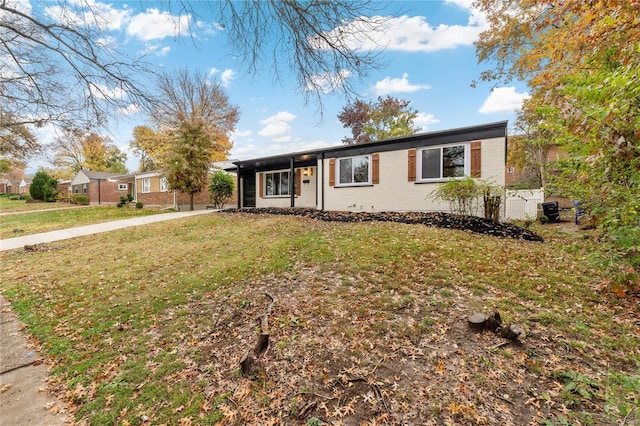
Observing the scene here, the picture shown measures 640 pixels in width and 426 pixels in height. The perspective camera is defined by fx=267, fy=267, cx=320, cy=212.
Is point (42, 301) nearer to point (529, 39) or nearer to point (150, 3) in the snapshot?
point (150, 3)

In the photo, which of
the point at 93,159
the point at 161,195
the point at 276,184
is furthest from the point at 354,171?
the point at 93,159

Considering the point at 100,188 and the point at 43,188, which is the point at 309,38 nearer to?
the point at 100,188

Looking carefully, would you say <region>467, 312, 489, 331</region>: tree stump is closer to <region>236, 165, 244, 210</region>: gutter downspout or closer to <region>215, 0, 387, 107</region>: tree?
<region>215, 0, 387, 107</region>: tree

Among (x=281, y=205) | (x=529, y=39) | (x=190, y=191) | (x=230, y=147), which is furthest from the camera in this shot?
(x=230, y=147)

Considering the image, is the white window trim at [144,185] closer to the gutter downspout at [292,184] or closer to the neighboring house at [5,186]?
the gutter downspout at [292,184]

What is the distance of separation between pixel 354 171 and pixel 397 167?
1990 millimetres

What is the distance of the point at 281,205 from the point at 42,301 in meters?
11.4

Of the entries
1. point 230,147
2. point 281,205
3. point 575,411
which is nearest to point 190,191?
point 281,205

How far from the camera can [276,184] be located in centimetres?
1595

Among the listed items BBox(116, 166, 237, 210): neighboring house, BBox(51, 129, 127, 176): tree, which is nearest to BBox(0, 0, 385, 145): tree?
BBox(51, 129, 127, 176): tree

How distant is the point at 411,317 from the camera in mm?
3320

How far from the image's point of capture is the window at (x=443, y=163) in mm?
9156

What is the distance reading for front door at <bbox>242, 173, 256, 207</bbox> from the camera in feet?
56.5

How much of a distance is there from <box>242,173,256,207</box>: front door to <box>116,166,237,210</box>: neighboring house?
3968mm
